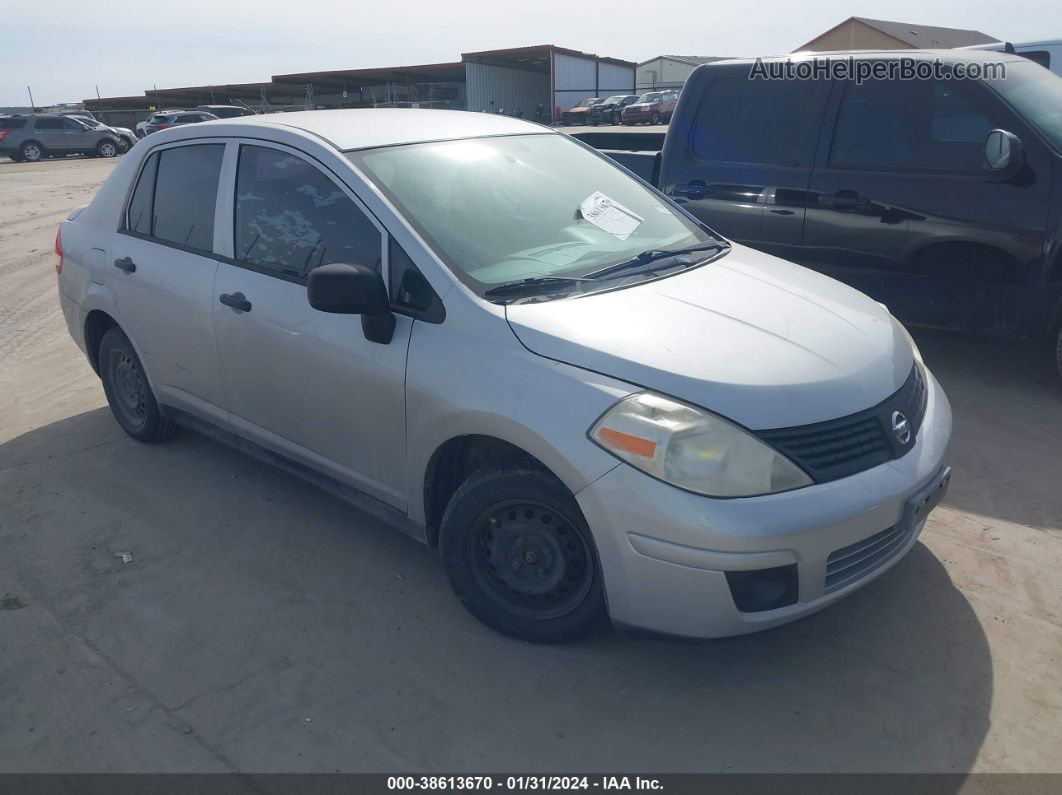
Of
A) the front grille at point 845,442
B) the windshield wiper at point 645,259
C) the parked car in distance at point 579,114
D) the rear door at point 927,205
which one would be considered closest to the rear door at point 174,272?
the windshield wiper at point 645,259

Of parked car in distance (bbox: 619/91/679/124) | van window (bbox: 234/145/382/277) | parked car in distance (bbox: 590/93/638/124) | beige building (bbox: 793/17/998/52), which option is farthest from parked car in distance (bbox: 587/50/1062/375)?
parked car in distance (bbox: 590/93/638/124)

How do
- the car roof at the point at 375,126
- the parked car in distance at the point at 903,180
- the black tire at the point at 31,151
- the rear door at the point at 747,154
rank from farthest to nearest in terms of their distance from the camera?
the black tire at the point at 31,151 < the rear door at the point at 747,154 < the parked car in distance at the point at 903,180 < the car roof at the point at 375,126

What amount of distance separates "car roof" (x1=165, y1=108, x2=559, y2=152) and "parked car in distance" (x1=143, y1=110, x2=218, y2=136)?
26.9 m

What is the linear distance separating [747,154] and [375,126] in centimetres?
297

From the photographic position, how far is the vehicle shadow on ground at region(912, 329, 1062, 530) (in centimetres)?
390

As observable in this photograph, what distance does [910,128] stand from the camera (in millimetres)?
5215

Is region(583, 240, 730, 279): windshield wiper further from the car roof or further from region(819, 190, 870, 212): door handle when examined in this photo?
region(819, 190, 870, 212): door handle

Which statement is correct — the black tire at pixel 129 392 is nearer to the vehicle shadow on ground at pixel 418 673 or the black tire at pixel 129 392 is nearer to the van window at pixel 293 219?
the vehicle shadow on ground at pixel 418 673

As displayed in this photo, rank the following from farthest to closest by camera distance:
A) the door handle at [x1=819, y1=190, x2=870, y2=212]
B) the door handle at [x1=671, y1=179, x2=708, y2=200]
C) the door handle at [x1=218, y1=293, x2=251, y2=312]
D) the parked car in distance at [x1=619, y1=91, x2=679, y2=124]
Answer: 1. the parked car in distance at [x1=619, y1=91, x2=679, y2=124]
2. the door handle at [x1=671, y1=179, x2=708, y2=200]
3. the door handle at [x1=819, y1=190, x2=870, y2=212]
4. the door handle at [x1=218, y1=293, x2=251, y2=312]

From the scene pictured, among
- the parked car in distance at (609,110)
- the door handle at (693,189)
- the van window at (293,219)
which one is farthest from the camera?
the parked car in distance at (609,110)

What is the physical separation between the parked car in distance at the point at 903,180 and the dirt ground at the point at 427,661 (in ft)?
3.99

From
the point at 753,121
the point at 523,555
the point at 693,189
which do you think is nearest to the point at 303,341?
the point at 523,555

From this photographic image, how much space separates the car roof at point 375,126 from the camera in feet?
11.8

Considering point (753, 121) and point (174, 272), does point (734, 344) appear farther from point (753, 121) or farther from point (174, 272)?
point (753, 121)
